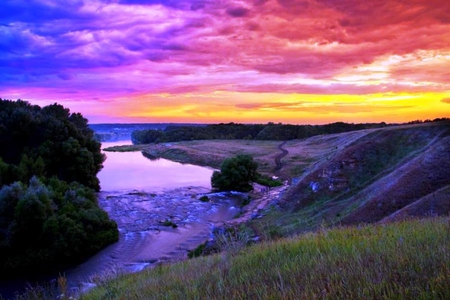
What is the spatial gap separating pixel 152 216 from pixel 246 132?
132 meters

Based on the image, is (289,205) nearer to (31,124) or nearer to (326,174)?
(326,174)

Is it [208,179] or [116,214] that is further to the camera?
[208,179]

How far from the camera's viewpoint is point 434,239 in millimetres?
6496

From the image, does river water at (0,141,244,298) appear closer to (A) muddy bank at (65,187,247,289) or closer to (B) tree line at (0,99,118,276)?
(A) muddy bank at (65,187,247,289)

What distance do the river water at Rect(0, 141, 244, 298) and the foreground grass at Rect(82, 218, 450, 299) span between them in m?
7.21

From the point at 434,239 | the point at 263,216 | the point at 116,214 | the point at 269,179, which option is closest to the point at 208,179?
the point at 269,179

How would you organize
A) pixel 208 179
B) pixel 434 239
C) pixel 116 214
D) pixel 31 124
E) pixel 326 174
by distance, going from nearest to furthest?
pixel 434 239
pixel 326 174
pixel 116 214
pixel 31 124
pixel 208 179

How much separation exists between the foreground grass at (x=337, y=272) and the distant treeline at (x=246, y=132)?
441 ft

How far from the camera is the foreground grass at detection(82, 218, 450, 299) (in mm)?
4195

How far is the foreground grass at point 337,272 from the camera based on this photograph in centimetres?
420

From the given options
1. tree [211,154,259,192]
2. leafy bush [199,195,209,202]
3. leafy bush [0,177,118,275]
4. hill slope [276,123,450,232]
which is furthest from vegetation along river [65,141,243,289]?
hill slope [276,123,450,232]

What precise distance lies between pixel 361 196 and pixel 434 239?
20.0 metres

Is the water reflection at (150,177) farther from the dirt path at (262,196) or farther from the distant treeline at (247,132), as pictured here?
the distant treeline at (247,132)

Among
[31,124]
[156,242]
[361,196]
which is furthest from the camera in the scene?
[31,124]
